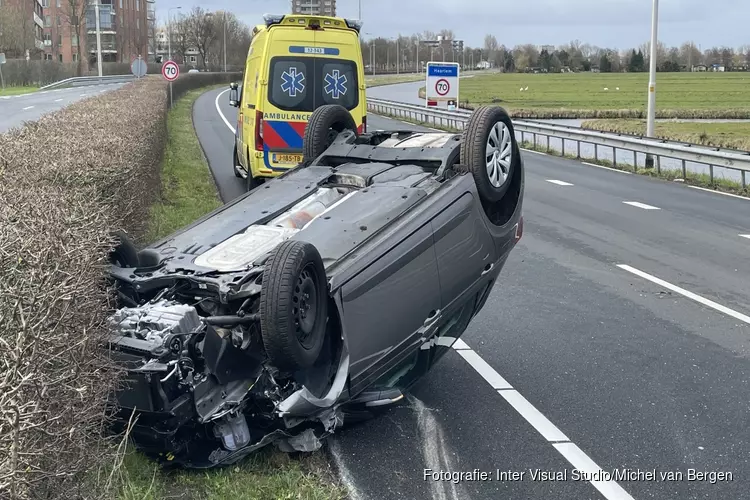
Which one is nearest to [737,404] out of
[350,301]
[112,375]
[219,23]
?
[350,301]

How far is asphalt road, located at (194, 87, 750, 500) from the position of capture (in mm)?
4434

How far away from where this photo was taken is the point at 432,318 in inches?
192

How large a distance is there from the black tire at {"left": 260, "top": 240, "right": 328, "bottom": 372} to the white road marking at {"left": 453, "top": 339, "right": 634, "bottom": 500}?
163cm

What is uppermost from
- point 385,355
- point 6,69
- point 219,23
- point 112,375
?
point 219,23

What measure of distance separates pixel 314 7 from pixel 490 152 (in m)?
46.7

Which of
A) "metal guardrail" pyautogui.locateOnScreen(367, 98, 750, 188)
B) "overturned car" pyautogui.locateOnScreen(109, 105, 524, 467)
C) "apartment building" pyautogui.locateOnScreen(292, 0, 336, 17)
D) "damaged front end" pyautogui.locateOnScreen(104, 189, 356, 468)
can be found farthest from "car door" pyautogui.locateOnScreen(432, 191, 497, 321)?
"apartment building" pyautogui.locateOnScreen(292, 0, 336, 17)

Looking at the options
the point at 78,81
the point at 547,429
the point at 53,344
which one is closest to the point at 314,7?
the point at 78,81

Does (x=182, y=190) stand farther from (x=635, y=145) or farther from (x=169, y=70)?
(x=169, y=70)

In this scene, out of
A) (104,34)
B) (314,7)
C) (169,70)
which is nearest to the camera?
(169,70)

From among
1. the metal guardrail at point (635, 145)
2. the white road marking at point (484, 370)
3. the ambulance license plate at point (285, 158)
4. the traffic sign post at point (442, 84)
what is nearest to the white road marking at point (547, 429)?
the white road marking at point (484, 370)

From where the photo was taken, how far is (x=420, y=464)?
4539mm

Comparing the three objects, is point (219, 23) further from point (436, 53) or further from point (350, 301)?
point (350, 301)

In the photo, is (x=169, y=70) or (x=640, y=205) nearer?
(x=640, y=205)

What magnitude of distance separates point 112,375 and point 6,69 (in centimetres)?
6321
